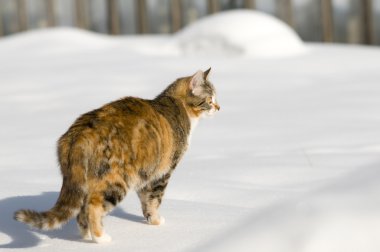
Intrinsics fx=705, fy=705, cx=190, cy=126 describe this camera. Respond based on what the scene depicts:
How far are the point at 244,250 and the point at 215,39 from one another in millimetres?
8745

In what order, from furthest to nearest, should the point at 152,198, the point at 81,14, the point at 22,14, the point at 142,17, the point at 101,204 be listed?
the point at 22,14 < the point at 81,14 < the point at 142,17 < the point at 152,198 < the point at 101,204

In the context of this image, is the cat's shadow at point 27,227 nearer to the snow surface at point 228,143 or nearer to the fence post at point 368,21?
the snow surface at point 228,143

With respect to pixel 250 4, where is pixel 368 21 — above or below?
below

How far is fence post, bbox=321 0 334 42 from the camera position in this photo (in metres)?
11.6

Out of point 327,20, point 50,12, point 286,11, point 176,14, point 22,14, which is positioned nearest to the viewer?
point 327,20

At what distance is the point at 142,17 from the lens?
13367 millimetres

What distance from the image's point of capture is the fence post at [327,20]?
456 inches

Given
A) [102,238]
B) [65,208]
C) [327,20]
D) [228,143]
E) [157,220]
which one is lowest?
[327,20]

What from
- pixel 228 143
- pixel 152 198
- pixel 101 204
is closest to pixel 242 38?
pixel 228 143

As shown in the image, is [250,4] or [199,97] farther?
[250,4]

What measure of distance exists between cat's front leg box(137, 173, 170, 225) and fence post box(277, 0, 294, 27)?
8690 millimetres

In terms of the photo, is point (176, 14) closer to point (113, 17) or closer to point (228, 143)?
point (113, 17)

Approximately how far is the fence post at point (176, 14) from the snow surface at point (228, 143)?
3.74 feet

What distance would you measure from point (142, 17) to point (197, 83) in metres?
9.64
